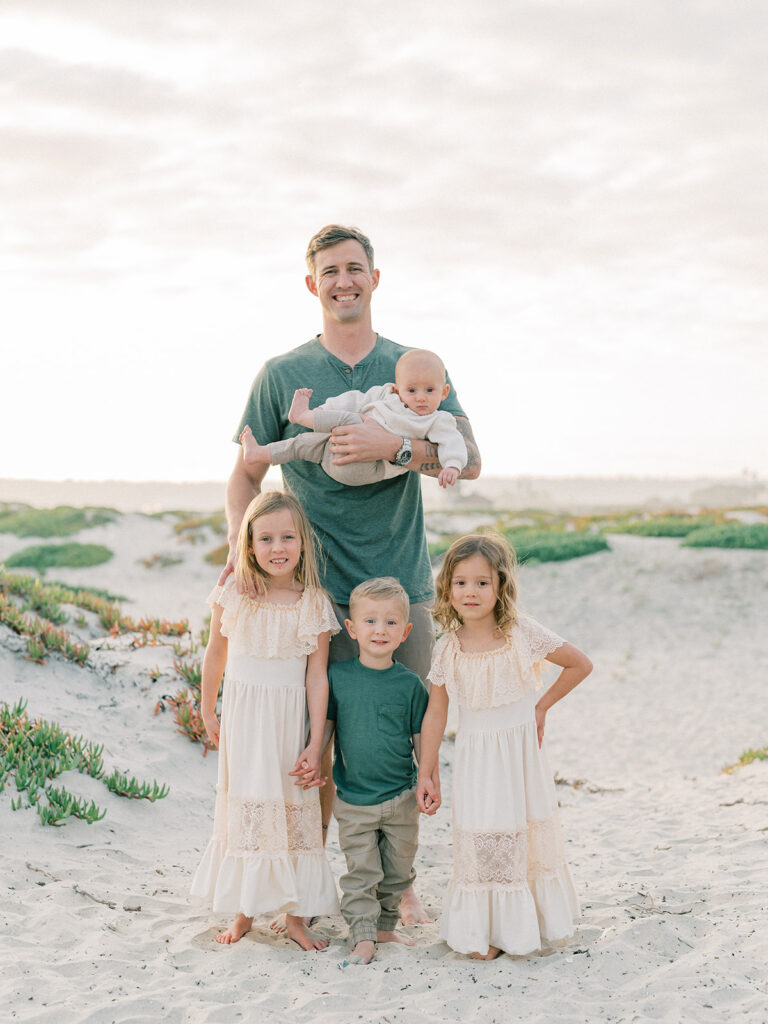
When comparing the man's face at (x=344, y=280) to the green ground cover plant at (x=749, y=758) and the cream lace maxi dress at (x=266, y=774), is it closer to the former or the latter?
the cream lace maxi dress at (x=266, y=774)

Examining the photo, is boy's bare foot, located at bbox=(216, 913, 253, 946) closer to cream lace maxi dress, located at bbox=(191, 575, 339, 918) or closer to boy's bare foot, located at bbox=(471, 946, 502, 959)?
cream lace maxi dress, located at bbox=(191, 575, 339, 918)

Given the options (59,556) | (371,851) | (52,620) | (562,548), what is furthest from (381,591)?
(59,556)

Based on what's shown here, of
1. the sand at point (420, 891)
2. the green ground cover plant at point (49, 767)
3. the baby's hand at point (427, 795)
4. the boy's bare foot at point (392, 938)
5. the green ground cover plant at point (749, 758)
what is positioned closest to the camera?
the sand at point (420, 891)

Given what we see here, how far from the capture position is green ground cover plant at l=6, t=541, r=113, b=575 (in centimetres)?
2128

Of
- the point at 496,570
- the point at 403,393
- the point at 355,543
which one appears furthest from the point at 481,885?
the point at 403,393

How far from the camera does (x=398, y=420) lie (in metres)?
3.97

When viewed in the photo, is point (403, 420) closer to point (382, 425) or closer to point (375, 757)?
point (382, 425)

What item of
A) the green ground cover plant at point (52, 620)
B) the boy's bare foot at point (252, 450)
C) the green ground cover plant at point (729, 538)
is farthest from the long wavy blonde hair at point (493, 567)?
the green ground cover plant at point (729, 538)

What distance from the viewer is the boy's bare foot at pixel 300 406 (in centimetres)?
404

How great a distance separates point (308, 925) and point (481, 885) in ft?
3.27

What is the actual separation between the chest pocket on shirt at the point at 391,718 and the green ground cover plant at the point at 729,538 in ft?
47.0

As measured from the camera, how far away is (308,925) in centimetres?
431

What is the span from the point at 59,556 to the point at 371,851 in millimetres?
19392

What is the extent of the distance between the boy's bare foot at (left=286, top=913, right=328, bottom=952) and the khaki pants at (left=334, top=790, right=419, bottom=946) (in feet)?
0.56
